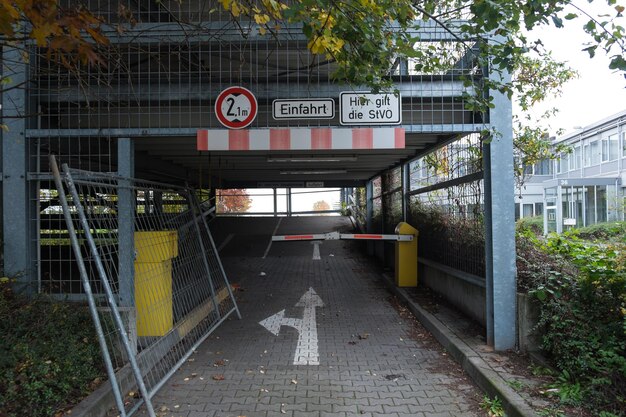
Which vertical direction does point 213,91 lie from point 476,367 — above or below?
above

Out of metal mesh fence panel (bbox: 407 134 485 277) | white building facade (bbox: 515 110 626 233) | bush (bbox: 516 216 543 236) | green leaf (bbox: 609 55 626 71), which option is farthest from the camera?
white building facade (bbox: 515 110 626 233)

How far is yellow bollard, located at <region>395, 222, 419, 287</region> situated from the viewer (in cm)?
937

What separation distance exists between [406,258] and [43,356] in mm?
6856

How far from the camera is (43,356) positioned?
4.16m

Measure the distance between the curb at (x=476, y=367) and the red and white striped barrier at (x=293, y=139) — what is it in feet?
8.17

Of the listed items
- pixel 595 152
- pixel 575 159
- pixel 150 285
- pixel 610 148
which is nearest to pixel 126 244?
pixel 150 285

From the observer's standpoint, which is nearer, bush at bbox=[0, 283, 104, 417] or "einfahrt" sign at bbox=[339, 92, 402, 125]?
bush at bbox=[0, 283, 104, 417]

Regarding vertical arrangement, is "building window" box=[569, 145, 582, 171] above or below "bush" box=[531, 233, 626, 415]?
above

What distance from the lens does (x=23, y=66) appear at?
18.1 ft

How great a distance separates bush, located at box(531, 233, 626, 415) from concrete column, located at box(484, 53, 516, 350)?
0.39m

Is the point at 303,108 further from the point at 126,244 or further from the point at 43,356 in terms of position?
the point at 43,356

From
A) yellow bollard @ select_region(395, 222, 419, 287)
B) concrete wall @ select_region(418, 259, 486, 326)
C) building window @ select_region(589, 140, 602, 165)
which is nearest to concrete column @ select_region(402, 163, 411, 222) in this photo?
yellow bollard @ select_region(395, 222, 419, 287)

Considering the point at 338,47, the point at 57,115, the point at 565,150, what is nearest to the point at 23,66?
the point at 57,115

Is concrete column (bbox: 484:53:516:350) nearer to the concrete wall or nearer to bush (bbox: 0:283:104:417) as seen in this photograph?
the concrete wall
